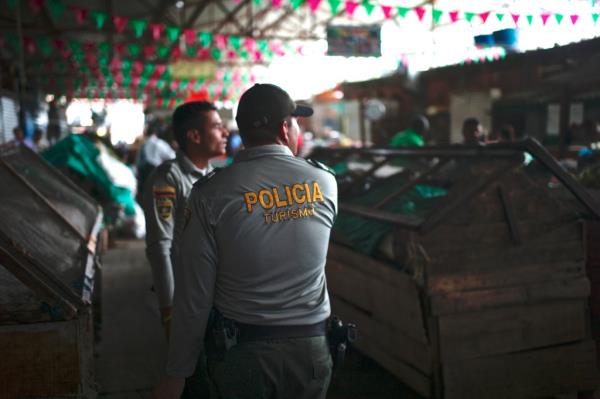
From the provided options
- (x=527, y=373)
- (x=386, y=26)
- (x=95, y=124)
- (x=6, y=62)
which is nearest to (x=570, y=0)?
(x=386, y=26)

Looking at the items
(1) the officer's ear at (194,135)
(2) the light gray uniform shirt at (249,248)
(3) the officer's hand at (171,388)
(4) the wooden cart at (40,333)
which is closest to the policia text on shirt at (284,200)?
(2) the light gray uniform shirt at (249,248)

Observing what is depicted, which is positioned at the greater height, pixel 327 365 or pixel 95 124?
pixel 95 124

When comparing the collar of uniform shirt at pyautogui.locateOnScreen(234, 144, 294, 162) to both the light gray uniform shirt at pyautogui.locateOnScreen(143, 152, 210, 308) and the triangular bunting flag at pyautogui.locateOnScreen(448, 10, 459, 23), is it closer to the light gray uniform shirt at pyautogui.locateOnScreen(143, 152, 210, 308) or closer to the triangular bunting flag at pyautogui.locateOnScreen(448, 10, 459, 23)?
the light gray uniform shirt at pyautogui.locateOnScreen(143, 152, 210, 308)

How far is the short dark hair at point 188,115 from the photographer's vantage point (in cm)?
327

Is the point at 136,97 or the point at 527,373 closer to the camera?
the point at 527,373

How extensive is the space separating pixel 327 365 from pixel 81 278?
5.65 ft

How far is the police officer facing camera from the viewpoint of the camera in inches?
75.3

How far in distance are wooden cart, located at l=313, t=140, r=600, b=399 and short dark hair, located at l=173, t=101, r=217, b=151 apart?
4.86ft

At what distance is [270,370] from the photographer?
1.93m

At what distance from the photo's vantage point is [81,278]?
3.18 meters

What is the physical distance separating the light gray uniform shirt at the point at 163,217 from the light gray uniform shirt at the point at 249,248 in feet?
3.68

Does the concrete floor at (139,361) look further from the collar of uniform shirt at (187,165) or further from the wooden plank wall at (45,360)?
the collar of uniform shirt at (187,165)

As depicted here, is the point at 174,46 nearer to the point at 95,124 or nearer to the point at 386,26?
the point at 386,26

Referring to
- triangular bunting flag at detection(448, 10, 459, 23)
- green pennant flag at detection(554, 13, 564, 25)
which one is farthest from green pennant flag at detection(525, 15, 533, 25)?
triangular bunting flag at detection(448, 10, 459, 23)
